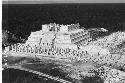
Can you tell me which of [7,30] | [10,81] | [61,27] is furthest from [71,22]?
[10,81]

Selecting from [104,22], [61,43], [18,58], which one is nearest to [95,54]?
[61,43]

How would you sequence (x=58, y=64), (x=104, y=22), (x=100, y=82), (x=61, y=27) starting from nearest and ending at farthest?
(x=100, y=82) → (x=58, y=64) → (x=61, y=27) → (x=104, y=22)

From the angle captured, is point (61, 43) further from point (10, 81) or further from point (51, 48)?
point (10, 81)

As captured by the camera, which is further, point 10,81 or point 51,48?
point 51,48

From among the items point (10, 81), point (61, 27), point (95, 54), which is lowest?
point (10, 81)

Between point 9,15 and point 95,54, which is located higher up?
point 9,15

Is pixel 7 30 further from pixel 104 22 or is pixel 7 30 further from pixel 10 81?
pixel 104 22

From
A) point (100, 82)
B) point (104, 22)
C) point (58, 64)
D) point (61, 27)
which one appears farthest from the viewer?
point (104, 22)
